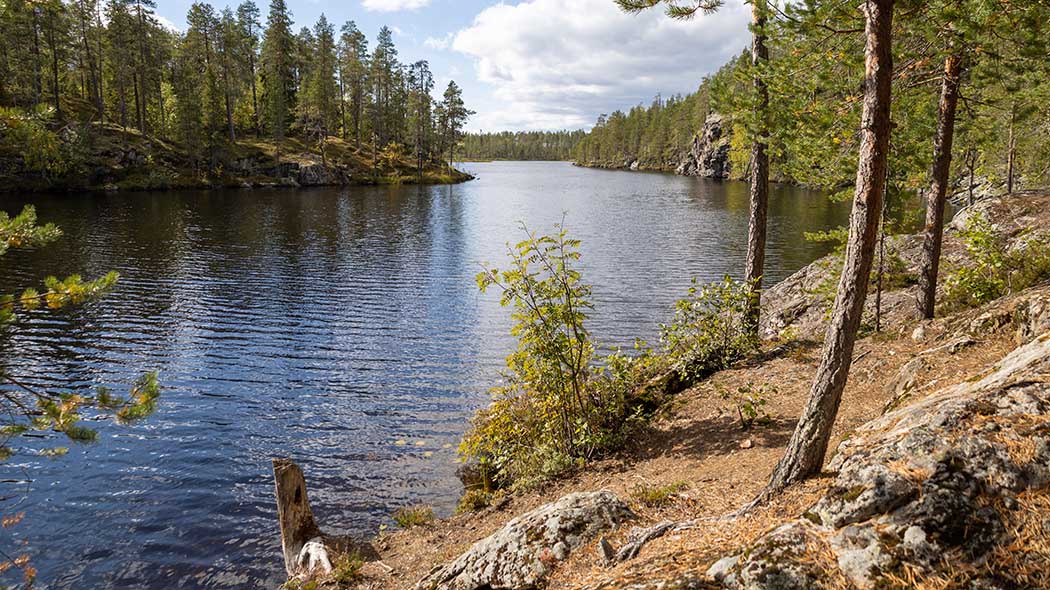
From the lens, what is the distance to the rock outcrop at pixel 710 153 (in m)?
108

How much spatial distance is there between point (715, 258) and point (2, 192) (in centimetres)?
6010

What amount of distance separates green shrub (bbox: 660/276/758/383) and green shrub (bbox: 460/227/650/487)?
5.49ft

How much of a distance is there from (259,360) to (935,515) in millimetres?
17498

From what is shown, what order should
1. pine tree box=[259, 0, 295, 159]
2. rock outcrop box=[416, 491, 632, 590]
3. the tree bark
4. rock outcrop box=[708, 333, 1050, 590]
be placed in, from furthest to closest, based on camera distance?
pine tree box=[259, 0, 295, 159] < the tree bark < rock outcrop box=[416, 491, 632, 590] < rock outcrop box=[708, 333, 1050, 590]

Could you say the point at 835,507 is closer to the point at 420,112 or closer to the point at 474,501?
the point at 474,501

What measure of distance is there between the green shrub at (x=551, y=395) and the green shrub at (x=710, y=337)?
5.49ft

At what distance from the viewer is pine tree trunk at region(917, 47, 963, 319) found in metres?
9.34

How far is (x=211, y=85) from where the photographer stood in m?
68.2

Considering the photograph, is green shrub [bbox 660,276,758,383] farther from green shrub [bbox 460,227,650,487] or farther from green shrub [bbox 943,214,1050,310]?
green shrub [bbox 943,214,1050,310]

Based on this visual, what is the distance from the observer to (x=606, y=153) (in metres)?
173

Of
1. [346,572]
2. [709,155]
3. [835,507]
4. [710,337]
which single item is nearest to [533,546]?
[835,507]

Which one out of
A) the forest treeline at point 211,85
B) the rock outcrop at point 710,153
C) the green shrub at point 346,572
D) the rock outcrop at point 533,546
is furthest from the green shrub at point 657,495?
the rock outcrop at point 710,153

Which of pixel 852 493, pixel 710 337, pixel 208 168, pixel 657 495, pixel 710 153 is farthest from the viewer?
pixel 710 153

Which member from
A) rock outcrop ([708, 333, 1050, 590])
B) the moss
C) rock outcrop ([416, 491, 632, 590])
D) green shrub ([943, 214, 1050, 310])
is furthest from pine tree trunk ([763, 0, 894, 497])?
green shrub ([943, 214, 1050, 310])
